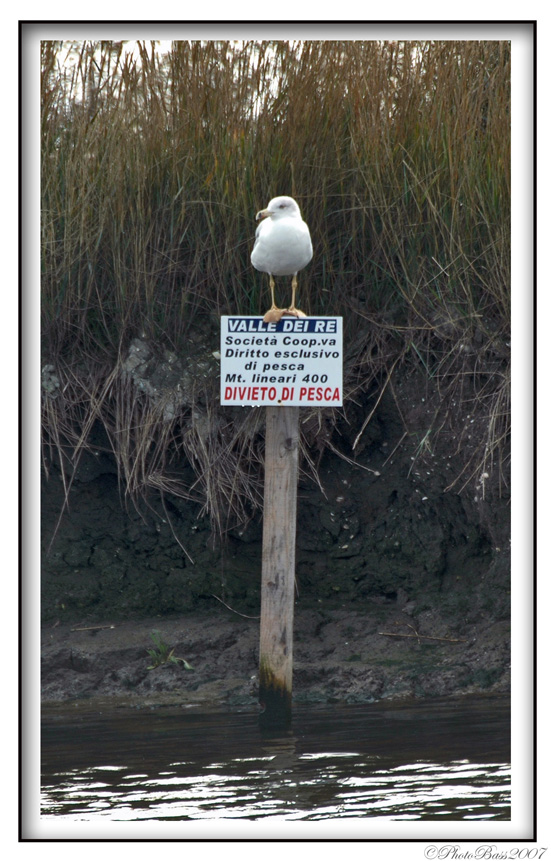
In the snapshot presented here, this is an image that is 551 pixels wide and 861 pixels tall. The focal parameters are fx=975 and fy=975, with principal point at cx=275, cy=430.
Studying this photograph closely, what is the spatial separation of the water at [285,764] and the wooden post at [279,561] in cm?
17

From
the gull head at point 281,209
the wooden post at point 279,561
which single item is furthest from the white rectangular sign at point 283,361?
the gull head at point 281,209

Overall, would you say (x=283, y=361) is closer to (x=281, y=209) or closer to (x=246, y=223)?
(x=281, y=209)

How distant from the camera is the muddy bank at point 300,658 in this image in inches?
197

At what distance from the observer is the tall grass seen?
5.63 m

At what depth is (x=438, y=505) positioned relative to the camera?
562 centimetres

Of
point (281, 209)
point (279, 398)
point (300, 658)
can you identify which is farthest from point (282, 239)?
point (300, 658)

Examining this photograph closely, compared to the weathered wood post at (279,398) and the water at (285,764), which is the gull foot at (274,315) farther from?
the water at (285,764)

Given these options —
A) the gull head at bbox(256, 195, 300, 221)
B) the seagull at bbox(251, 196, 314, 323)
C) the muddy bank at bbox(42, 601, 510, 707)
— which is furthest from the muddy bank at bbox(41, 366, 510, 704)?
the gull head at bbox(256, 195, 300, 221)

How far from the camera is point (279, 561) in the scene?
457cm

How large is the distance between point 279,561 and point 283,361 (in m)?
0.94

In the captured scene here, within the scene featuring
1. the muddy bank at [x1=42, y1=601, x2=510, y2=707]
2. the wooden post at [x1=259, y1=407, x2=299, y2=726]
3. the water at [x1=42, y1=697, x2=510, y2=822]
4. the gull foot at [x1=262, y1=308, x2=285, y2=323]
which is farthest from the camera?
the muddy bank at [x1=42, y1=601, x2=510, y2=707]

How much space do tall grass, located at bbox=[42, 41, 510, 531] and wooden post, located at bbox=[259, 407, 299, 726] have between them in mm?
1033

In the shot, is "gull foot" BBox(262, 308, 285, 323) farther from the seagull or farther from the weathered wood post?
the seagull
